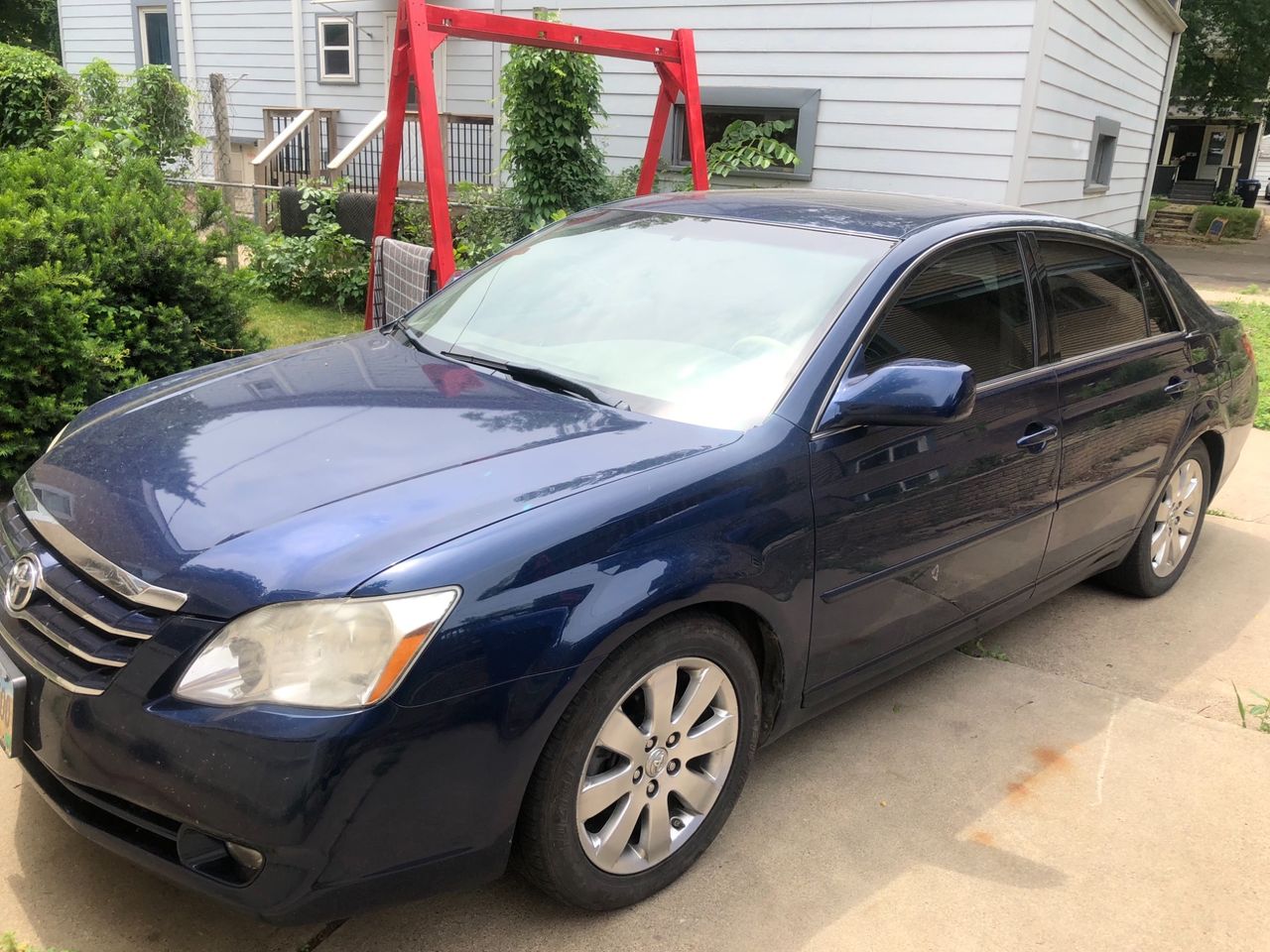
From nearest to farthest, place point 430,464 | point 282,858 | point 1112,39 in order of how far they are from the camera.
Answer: point 282,858
point 430,464
point 1112,39

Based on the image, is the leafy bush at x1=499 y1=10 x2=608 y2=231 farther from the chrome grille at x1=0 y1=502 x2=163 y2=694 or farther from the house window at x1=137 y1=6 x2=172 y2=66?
the house window at x1=137 y1=6 x2=172 y2=66

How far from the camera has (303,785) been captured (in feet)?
6.06

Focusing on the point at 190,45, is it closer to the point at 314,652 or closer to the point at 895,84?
the point at 895,84

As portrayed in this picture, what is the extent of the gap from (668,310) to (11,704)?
189cm

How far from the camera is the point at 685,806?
252cm

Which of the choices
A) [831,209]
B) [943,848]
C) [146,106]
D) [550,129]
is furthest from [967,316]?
[146,106]

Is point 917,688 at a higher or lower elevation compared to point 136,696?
lower

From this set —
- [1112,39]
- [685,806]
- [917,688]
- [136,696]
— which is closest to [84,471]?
[136,696]

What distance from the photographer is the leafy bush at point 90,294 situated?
165 inches

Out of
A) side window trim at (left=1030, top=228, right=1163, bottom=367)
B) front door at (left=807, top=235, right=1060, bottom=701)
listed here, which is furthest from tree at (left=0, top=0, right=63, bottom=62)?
front door at (left=807, top=235, right=1060, bottom=701)

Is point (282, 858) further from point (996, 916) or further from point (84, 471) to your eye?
point (996, 916)

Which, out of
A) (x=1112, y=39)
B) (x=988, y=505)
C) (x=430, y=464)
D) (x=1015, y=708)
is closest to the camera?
(x=430, y=464)

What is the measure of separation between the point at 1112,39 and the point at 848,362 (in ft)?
32.7

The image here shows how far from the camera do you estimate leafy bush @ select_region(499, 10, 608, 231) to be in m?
A: 8.58
